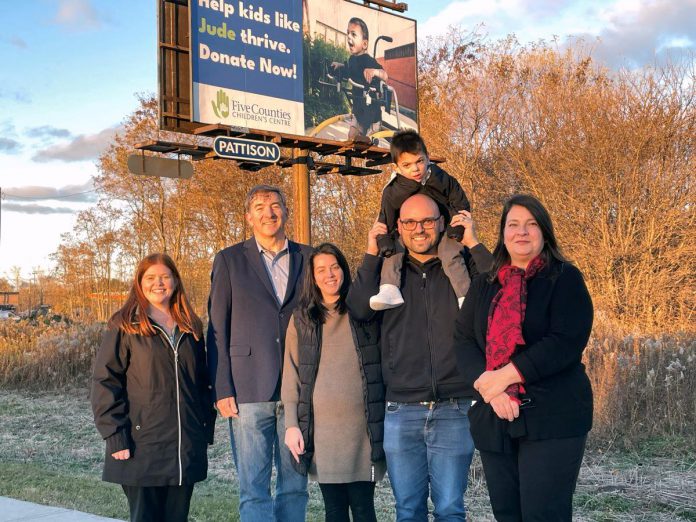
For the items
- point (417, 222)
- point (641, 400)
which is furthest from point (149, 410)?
point (641, 400)

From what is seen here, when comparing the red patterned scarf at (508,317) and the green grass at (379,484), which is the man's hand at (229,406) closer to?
the red patterned scarf at (508,317)

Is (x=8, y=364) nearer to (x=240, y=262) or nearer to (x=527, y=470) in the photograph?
(x=240, y=262)

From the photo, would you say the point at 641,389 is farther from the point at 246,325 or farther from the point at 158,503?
the point at 158,503

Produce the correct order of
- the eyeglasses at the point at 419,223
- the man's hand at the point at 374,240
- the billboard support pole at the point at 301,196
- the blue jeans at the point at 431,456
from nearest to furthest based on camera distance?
the blue jeans at the point at 431,456
the eyeglasses at the point at 419,223
the man's hand at the point at 374,240
the billboard support pole at the point at 301,196

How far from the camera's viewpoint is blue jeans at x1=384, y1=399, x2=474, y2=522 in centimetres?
363

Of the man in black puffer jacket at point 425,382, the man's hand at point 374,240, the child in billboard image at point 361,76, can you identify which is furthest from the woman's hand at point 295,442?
the child in billboard image at point 361,76

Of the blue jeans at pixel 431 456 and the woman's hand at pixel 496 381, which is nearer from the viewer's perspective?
the woman's hand at pixel 496 381

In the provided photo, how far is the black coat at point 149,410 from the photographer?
4090mm

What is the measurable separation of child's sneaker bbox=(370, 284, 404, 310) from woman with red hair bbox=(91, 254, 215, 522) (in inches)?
46.7

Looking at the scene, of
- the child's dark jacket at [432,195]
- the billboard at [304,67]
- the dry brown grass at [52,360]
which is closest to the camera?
the child's dark jacket at [432,195]

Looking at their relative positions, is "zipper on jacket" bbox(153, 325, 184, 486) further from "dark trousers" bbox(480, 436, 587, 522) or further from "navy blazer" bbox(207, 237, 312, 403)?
"dark trousers" bbox(480, 436, 587, 522)

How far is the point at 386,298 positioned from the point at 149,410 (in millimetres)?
1449

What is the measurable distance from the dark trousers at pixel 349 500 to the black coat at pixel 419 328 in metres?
0.54

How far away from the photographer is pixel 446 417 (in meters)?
3.65
